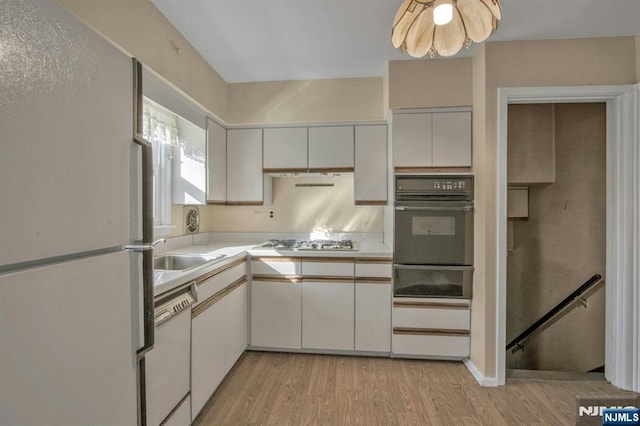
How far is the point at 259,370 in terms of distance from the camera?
2.27 meters

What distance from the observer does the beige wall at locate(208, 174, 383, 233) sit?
9.99 ft

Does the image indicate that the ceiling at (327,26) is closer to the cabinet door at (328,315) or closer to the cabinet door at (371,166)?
the cabinet door at (371,166)

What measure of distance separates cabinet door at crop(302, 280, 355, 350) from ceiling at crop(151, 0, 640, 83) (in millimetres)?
1994

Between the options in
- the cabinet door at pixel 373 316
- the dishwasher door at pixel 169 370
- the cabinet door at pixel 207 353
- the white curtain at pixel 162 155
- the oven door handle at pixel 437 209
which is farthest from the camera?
the cabinet door at pixel 373 316

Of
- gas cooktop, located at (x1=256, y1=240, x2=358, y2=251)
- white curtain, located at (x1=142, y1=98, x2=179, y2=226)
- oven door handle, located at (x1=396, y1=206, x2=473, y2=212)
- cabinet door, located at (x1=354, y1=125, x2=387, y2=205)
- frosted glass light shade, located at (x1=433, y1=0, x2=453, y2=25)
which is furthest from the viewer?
cabinet door, located at (x1=354, y1=125, x2=387, y2=205)

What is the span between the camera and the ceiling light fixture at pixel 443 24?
119 centimetres

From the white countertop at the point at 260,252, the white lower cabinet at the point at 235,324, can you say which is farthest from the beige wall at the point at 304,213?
the white lower cabinet at the point at 235,324

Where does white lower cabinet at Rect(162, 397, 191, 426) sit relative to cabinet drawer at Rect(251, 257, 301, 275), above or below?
below

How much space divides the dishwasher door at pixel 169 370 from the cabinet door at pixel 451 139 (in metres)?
2.25

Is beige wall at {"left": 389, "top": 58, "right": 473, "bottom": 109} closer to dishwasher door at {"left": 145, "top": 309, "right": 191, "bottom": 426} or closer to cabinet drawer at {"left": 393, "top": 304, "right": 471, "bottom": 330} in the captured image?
cabinet drawer at {"left": 393, "top": 304, "right": 471, "bottom": 330}

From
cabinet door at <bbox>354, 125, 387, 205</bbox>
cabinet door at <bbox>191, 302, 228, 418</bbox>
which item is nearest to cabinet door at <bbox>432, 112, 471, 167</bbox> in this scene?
cabinet door at <bbox>354, 125, 387, 205</bbox>

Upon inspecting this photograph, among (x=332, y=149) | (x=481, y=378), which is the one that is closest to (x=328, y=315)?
(x=481, y=378)

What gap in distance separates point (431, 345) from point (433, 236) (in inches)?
36.6

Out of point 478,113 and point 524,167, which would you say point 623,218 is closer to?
point 524,167
